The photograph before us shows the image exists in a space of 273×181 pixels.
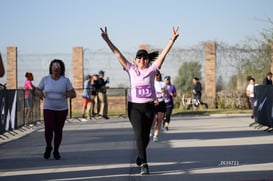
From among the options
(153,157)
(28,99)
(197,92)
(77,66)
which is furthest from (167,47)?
(77,66)

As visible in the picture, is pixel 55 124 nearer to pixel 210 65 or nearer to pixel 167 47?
pixel 167 47

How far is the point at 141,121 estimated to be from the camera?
10.8 meters

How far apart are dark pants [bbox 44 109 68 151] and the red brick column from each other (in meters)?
23.3

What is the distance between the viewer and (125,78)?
36500 mm

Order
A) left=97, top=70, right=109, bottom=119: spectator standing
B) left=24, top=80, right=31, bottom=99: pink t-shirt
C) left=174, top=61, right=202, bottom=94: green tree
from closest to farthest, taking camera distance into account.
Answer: left=24, top=80, right=31, bottom=99: pink t-shirt, left=97, top=70, right=109, bottom=119: spectator standing, left=174, top=61, right=202, bottom=94: green tree

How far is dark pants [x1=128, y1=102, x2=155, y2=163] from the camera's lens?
35.1 feet

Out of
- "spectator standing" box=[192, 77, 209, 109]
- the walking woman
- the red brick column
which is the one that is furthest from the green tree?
the walking woman

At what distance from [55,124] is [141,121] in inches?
101

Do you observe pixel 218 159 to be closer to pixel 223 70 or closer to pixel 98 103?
pixel 98 103

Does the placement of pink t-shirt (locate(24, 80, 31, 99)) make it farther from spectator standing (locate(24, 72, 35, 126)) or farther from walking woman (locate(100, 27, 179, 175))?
walking woman (locate(100, 27, 179, 175))

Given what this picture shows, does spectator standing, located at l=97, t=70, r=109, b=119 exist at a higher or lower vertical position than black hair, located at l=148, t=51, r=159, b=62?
lower

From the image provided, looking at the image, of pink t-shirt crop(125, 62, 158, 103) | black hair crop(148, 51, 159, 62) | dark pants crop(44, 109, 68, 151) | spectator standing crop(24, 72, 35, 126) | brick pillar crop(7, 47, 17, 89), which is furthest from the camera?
brick pillar crop(7, 47, 17, 89)

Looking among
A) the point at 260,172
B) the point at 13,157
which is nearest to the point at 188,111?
the point at 13,157

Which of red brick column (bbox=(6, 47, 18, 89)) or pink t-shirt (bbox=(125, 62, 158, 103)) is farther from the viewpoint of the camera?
red brick column (bbox=(6, 47, 18, 89))
